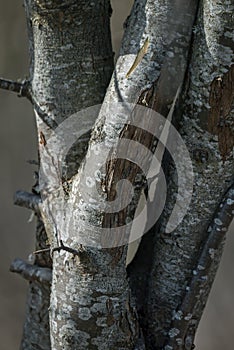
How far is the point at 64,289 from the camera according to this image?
892 millimetres

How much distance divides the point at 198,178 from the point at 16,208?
116 centimetres

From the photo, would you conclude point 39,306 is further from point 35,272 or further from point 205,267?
point 205,267

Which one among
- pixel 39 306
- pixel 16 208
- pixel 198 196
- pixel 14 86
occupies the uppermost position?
pixel 14 86

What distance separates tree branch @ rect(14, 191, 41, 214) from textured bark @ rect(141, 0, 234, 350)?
0.19 meters

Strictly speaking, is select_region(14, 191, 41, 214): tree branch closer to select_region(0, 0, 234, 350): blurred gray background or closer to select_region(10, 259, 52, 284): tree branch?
select_region(10, 259, 52, 284): tree branch

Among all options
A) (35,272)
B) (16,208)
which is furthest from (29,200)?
(16,208)

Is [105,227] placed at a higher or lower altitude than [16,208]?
higher

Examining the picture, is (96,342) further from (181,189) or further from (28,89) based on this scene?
(28,89)

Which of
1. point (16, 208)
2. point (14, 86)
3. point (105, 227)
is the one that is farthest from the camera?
point (16, 208)

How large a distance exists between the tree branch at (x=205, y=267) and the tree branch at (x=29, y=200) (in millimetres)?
261

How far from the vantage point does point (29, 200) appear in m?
1.02

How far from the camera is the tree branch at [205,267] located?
2.91 feet

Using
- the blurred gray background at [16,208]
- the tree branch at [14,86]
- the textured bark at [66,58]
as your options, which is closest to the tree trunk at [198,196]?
the textured bark at [66,58]

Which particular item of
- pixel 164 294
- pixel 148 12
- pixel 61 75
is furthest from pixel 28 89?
pixel 164 294
